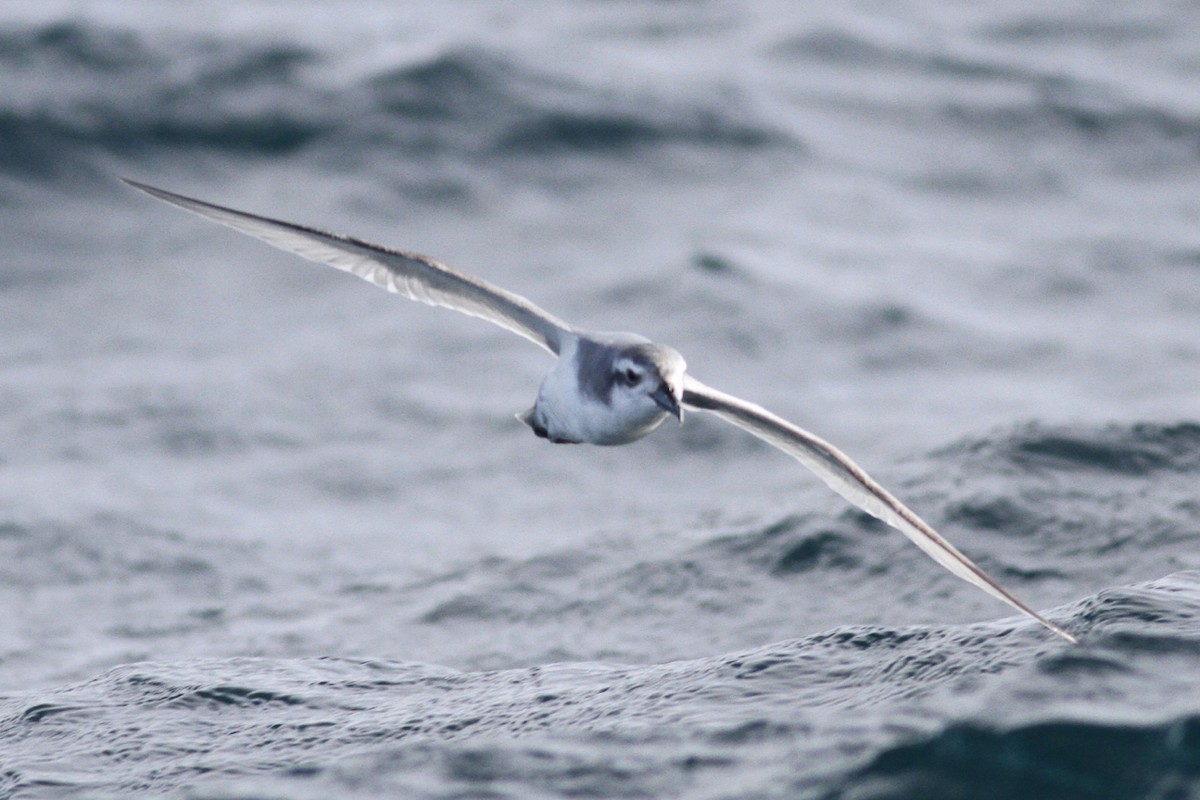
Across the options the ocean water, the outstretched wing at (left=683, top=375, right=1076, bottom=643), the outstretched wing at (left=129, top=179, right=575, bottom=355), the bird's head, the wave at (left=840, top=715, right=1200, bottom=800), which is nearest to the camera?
the wave at (left=840, top=715, right=1200, bottom=800)

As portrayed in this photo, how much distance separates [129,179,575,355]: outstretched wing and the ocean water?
2.01m

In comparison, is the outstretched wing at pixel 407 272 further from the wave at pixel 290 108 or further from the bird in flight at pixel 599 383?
the wave at pixel 290 108

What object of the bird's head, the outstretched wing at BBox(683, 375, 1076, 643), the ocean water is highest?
the bird's head

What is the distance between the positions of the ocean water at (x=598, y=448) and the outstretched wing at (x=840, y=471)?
40 cm

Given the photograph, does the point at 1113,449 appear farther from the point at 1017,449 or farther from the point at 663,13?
the point at 663,13

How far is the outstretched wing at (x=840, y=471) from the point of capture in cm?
747

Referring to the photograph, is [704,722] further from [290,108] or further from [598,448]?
[290,108]

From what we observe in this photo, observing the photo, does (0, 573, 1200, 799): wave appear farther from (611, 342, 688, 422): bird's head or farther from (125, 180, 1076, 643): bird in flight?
(611, 342, 688, 422): bird's head

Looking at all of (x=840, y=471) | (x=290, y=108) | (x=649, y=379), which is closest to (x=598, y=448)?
(x=840, y=471)

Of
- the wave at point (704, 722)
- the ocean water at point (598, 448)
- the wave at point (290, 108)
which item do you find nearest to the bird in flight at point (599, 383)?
the wave at point (704, 722)

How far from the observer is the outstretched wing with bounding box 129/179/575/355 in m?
8.12

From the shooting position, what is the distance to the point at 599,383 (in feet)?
26.2

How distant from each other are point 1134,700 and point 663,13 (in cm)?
2028

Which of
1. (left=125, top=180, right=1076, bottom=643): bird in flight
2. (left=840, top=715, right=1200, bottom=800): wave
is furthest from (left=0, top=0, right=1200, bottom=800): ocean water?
(left=125, top=180, right=1076, bottom=643): bird in flight
